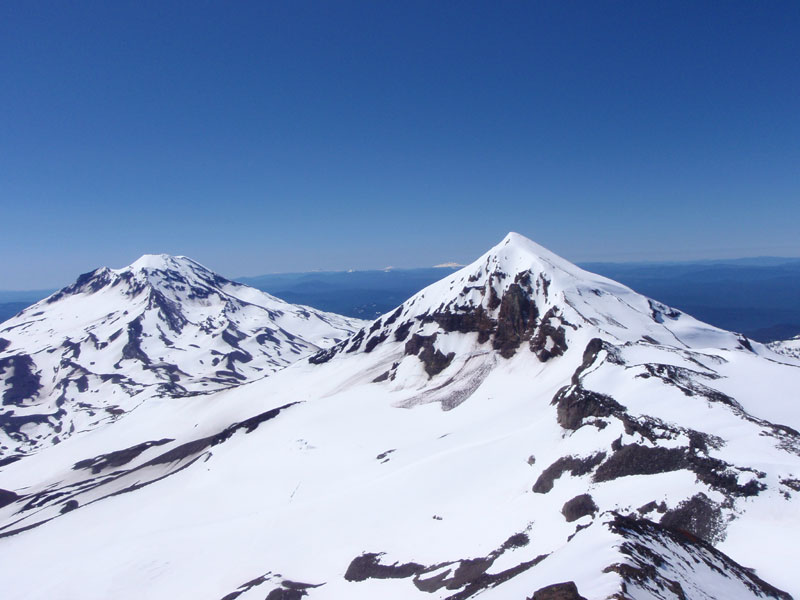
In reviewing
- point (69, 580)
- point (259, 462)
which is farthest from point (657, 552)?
point (259, 462)

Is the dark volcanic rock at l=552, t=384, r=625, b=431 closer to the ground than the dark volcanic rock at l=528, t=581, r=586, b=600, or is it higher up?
closer to the ground

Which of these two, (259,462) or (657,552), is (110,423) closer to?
(259,462)

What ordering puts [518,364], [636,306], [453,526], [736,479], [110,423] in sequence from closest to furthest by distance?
[736,479] < [453,526] < [518,364] < [636,306] < [110,423]

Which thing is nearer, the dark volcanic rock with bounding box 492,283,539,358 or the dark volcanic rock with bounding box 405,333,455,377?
the dark volcanic rock with bounding box 492,283,539,358

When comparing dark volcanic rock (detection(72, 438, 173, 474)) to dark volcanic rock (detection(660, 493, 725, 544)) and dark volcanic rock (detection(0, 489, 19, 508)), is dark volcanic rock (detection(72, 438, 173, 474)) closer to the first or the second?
dark volcanic rock (detection(0, 489, 19, 508))

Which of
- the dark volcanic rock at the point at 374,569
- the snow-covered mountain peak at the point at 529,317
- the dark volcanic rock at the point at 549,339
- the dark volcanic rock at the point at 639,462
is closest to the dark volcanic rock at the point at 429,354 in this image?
the snow-covered mountain peak at the point at 529,317

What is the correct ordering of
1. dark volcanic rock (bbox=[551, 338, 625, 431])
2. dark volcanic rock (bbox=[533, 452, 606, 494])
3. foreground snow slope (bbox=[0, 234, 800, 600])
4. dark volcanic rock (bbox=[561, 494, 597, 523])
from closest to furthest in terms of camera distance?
foreground snow slope (bbox=[0, 234, 800, 600]) → dark volcanic rock (bbox=[561, 494, 597, 523]) → dark volcanic rock (bbox=[533, 452, 606, 494]) → dark volcanic rock (bbox=[551, 338, 625, 431])

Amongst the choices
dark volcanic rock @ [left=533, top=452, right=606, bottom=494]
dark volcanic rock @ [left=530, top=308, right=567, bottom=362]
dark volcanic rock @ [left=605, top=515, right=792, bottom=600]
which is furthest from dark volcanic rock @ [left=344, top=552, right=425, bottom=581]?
dark volcanic rock @ [left=530, top=308, right=567, bottom=362]
